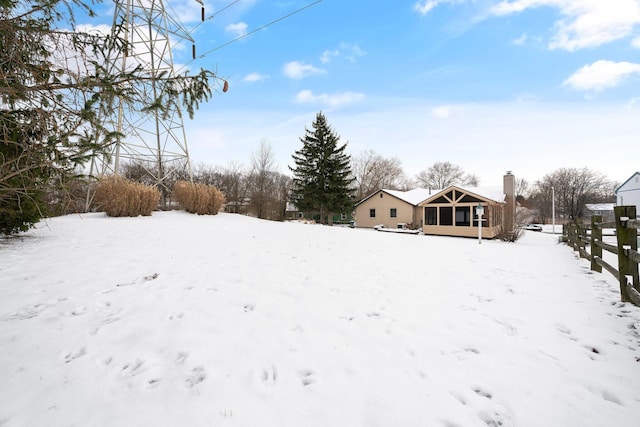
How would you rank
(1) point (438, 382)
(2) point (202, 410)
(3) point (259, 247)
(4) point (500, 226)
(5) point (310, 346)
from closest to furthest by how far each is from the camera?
(2) point (202, 410) < (1) point (438, 382) < (5) point (310, 346) < (3) point (259, 247) < (4) point (500, 226)

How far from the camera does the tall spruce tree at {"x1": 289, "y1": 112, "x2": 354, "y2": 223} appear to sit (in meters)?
26.0

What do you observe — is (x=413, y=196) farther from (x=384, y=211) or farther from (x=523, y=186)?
(x=523, y=186)

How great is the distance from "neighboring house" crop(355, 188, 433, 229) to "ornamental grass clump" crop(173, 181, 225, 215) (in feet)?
63.4

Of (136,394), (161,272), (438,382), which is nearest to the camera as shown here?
(136,394)

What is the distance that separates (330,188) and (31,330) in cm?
2400

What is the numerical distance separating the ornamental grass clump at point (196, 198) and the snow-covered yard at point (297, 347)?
24.1ft

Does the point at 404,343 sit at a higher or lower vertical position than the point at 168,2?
lower

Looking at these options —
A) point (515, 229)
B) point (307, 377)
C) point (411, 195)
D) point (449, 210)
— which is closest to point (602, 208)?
point (411, 195)

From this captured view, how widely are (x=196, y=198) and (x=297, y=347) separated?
11.3 metres

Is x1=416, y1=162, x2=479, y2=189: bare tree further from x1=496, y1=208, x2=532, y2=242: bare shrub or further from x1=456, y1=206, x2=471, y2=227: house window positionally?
x1=496, y1=208, x2=532, y2=242: bare shrub

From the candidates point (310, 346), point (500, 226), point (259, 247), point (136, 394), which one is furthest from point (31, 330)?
point (500, 226)

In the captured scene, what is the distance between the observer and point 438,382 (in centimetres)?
216

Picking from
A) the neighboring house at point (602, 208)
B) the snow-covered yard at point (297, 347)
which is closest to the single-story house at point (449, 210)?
the snow-covered yard at point (297, 347)

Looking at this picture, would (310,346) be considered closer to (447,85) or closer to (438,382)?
(438,382)
